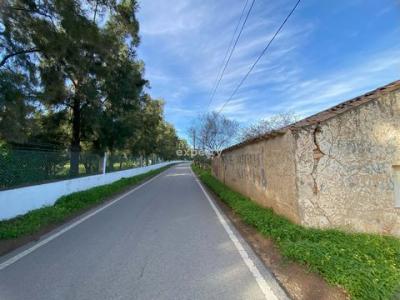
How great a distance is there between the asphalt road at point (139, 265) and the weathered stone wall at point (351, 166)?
6.62 ft

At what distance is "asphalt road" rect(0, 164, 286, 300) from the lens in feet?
13.0

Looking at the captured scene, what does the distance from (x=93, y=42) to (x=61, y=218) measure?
6485 millimetres

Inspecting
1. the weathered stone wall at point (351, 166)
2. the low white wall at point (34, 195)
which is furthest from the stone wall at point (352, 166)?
the low white wall at point (34, 195)

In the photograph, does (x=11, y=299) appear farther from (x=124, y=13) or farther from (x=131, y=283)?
(x=124, y=13)

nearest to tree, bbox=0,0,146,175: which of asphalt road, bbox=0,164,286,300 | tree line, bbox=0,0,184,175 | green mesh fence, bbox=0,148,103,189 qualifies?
tree line, bbox=0,0,184,175

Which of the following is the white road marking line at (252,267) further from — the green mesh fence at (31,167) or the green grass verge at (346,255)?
the green mesh fence at (31,167)

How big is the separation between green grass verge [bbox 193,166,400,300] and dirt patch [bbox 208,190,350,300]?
101 mm

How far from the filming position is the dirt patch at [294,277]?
12.6 ft

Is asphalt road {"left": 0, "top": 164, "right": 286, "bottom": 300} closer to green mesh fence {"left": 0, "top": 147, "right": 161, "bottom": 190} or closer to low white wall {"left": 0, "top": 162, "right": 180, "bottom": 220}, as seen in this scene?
low white wall {"left": 0, "top": 162, "right": 180, "bottom": 220}

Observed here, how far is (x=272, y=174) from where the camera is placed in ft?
28.3

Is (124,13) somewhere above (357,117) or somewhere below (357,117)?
above

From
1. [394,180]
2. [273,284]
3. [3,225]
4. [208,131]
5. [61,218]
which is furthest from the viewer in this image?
[208,131]

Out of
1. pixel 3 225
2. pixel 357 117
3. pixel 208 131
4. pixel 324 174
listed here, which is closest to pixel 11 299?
pixel 3 225

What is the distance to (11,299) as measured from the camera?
380 centimetres
